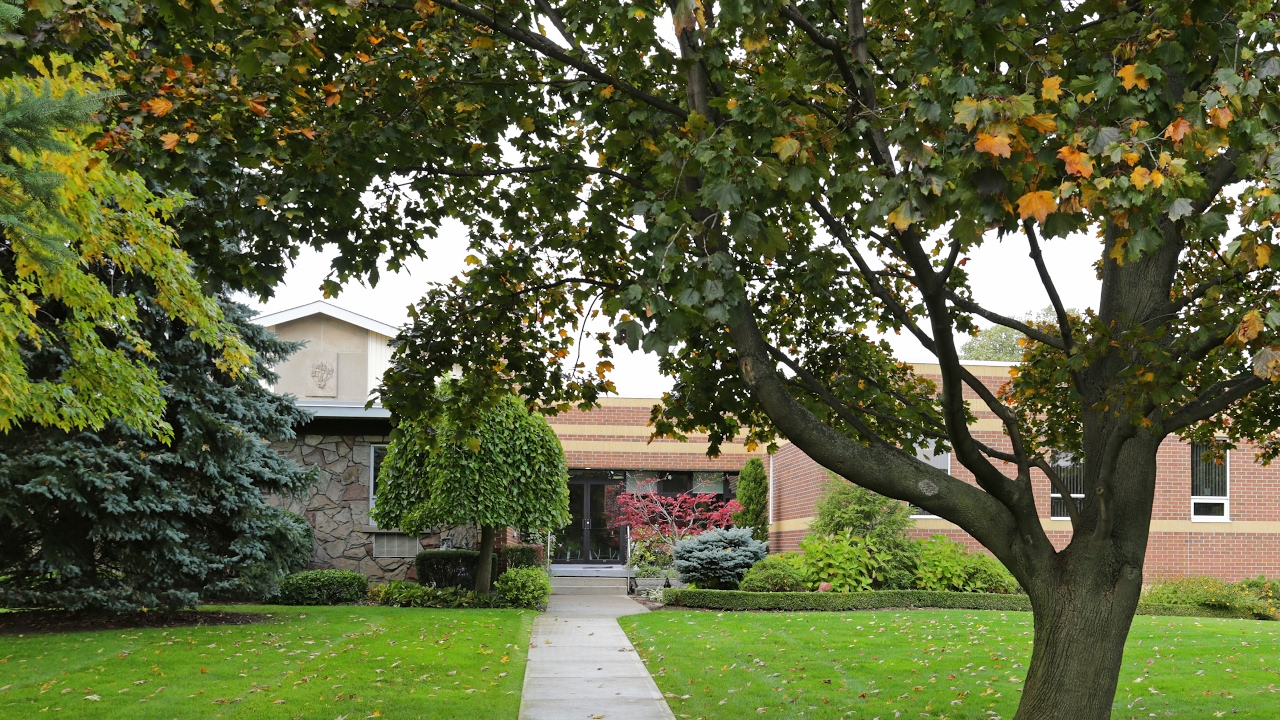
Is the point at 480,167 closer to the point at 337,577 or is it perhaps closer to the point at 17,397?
the point at 17,397

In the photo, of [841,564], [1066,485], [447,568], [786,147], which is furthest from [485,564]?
[786,147]

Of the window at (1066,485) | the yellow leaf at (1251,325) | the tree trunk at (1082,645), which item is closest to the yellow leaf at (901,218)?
the yellow leaf at (1251,325)

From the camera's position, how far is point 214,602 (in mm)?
18172

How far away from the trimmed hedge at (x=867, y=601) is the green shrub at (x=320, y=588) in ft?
18.3

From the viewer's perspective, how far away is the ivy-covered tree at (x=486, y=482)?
58.0ft

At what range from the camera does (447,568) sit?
19.8 m

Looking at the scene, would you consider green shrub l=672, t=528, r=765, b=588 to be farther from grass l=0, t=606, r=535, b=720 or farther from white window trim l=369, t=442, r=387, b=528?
white window trim l=369, t=442, r=387, b=528

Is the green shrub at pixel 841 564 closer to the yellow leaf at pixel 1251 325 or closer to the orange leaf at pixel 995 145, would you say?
the yellow leaf at pixel 1251 325

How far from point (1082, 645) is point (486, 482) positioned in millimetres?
12836

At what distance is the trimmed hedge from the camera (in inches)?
707

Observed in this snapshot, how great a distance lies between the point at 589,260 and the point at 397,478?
10373 mm

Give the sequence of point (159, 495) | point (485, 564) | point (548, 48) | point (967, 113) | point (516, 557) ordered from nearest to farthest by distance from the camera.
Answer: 1. point (967, 113)
2. point (548, 48)
3. point (159, 495)
4. point (485, 564)
5. point (516, 557)

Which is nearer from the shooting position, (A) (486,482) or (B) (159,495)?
(B) (159,495)

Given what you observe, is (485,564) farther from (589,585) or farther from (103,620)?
(589,585)
